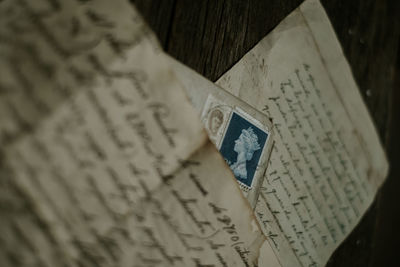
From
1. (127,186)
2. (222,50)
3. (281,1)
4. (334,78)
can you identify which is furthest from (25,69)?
(334,78)

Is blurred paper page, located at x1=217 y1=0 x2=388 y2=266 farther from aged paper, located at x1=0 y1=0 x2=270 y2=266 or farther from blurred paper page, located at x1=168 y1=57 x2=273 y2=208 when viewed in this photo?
aged paper, located at x1=0 y1=0 x2=270 y2=266

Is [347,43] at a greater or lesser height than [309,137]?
greater

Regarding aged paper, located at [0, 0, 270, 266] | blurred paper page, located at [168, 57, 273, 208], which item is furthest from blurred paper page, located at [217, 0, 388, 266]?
aged paper, located at [0, 0, 270, 266]

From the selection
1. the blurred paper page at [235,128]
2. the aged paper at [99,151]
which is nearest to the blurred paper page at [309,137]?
the blurred paper page at [235,128]

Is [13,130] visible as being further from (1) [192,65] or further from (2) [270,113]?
(2) [270,113]

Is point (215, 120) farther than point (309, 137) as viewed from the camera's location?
No

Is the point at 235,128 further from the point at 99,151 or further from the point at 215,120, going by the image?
the point at 99,151

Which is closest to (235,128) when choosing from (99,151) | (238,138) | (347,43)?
(238,138)
